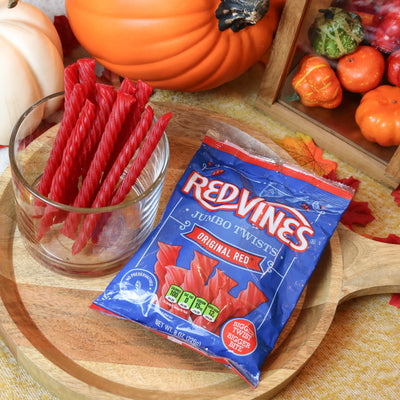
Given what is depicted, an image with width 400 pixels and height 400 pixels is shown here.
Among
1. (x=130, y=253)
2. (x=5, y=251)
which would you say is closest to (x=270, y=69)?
(x=130, y=253)

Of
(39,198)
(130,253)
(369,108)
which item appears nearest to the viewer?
(39,198)

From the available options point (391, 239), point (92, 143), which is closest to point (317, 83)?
point (391, 239)

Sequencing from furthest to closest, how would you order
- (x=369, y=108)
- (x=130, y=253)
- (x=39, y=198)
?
(x=369, y=108)
(x=130, y=253)
(x=39, y=198)

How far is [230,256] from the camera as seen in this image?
75 centimetres

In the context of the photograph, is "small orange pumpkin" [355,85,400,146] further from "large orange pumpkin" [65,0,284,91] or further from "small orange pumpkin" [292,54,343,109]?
"large orange pumpkin" [65,0,284,91]

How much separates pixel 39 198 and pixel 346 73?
55cm

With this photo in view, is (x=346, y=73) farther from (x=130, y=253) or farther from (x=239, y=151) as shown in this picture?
(x=130, y=253)

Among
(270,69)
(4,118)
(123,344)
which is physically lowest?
(123,344)

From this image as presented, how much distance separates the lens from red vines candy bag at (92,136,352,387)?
0.70m

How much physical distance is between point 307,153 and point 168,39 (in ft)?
1.06

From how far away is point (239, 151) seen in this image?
2.85 feet

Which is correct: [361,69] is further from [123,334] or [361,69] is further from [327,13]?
[123,334]

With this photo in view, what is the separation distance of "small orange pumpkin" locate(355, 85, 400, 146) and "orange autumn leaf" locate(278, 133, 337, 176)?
0.34 feet

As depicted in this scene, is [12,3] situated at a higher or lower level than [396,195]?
higher
